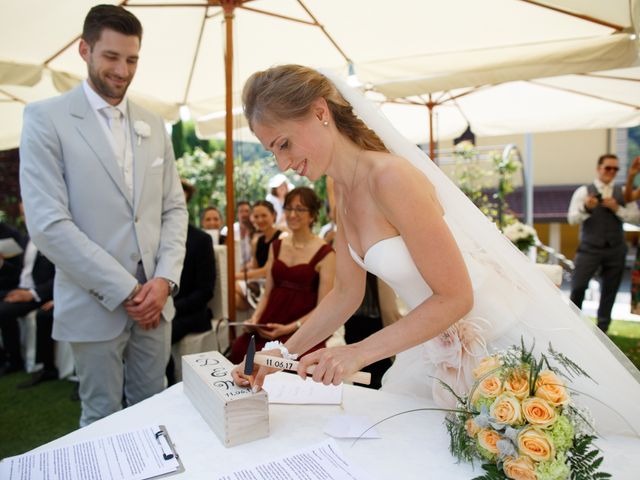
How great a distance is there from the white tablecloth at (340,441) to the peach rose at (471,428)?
0.28 ft

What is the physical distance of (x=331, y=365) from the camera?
4.39 feet

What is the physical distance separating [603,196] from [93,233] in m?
5.43

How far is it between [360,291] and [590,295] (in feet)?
25.1

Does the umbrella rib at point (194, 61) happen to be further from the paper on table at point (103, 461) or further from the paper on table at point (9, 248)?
the paper on table at point (103, 461)

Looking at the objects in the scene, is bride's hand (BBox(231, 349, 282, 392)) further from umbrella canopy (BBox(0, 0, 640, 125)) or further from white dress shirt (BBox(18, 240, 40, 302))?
white dress shirt (BBox(18, 240, 40, 302))

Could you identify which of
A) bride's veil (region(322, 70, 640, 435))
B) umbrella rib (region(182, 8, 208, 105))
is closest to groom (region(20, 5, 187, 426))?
bride's veil (region(322, 70, 640, 435))

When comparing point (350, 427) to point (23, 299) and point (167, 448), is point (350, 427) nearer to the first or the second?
point (167, 448)

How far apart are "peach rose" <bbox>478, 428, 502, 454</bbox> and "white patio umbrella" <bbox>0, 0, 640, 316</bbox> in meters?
2.74

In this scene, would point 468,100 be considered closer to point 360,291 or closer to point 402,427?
point 360,291

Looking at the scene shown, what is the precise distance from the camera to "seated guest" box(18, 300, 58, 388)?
4.94 metres

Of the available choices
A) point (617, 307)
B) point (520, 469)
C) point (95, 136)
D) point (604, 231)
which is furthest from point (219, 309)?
point (617, 307)

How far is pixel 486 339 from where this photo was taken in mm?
1682

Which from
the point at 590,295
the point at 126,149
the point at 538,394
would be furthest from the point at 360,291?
the point at 590,295

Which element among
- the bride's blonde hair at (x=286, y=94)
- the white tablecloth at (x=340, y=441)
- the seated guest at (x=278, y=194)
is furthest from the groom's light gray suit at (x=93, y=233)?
the seated guest at (x=278, y=194)
